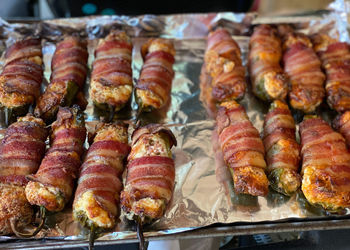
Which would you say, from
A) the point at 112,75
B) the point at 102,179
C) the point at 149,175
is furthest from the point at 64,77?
the point at 149,175

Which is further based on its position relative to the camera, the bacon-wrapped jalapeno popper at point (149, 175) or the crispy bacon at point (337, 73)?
the crispy bacon at point (337, 73)

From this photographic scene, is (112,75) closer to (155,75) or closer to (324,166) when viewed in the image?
(155,75)

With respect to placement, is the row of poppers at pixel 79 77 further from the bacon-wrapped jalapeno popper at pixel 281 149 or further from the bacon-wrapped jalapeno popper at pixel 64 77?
Answer: the bacon-wrapped jalapeno popper at pixel 281 149

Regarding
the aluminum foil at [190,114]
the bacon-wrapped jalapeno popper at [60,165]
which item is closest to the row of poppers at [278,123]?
the aluminum foil at [190,114]

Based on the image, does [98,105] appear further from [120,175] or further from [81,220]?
[81,220]

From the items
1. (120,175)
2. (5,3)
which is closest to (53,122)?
(120,175)

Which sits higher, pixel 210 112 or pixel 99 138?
pixel 210 112

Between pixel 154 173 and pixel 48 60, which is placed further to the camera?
pixel 48 60
